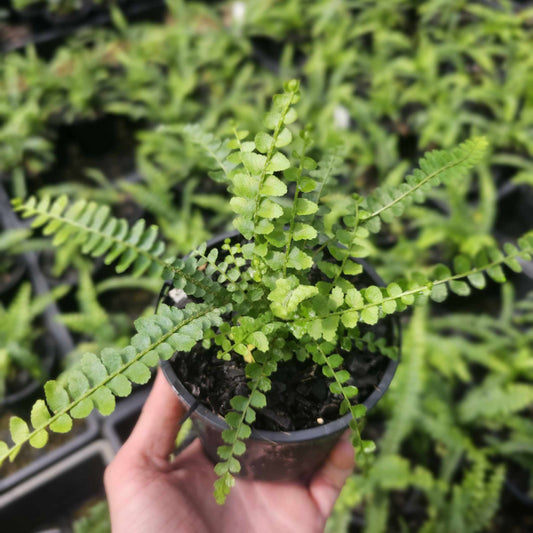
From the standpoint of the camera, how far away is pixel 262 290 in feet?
3.64

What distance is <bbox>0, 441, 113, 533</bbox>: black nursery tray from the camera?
2014 millimetres

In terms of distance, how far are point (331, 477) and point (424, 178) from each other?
3.26 feet

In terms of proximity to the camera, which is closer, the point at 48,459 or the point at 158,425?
the point at 158,425

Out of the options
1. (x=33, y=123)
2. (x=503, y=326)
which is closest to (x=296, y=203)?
(x=503, y=326)

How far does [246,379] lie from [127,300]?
1797 mm

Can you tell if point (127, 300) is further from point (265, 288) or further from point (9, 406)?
point (265, 288)

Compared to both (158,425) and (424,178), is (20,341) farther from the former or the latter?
(424,178)

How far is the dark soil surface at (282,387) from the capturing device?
1.16m

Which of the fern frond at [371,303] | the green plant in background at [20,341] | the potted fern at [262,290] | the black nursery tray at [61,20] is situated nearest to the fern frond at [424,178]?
the potted fern at [262,290]

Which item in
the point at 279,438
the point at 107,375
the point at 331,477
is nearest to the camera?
the point at 107,375

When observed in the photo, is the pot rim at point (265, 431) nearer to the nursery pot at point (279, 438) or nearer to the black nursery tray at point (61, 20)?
the nursery pot at point (279, 438)

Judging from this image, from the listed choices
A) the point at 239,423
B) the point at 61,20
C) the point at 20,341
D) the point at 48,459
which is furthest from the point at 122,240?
the point at 61,20

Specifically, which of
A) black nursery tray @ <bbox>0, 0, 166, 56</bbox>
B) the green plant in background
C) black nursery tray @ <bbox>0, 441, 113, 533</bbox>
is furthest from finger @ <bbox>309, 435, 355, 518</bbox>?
black nursery tray @ <bbox>0, 0, 166, 56</bbox>

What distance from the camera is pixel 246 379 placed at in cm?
120
